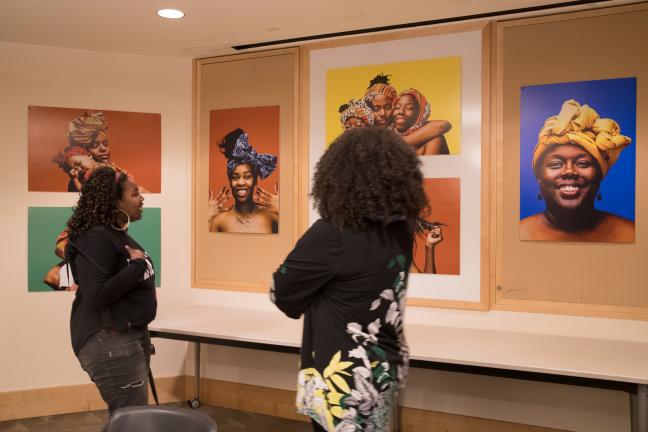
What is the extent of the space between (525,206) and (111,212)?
2109 millimetres

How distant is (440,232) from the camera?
10.9 ft

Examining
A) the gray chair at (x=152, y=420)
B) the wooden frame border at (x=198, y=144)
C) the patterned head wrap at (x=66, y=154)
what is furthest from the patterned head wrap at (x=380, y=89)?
the gray chair at (x=152, y=420)

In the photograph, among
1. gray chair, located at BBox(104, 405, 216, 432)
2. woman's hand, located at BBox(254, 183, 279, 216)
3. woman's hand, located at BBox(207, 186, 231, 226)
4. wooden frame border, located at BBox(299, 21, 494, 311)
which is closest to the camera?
gray chair, located at BBox(104, 405, 216, 432)

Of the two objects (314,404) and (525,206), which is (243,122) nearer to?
(525,206)

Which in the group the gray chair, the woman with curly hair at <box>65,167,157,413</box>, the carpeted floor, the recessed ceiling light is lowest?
the carpeted floor

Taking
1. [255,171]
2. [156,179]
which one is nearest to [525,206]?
[255,171]

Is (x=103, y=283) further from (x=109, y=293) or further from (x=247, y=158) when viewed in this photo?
(x=247, y=158)

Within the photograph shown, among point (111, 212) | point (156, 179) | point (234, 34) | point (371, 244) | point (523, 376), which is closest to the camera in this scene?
point (371, 244)

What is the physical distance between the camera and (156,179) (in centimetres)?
397

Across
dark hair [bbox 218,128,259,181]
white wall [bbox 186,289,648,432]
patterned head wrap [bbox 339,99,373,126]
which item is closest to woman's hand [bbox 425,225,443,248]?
white wall [bbox 186,289,648,432]

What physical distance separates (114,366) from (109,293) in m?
0.28

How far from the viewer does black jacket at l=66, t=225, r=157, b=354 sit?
7.06 ft

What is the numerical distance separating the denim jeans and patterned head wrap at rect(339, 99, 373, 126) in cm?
191

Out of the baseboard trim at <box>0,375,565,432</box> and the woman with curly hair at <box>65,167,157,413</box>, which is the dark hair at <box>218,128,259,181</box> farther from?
the woman with curly hair at <box>65,167,157,413</box>
